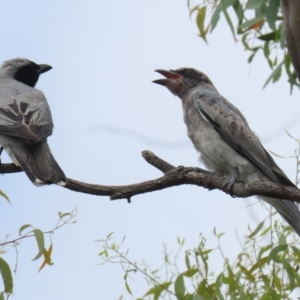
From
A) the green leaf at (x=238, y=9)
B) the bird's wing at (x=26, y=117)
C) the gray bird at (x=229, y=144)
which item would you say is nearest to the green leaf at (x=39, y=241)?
the bird's wing at (x=26, y=117)

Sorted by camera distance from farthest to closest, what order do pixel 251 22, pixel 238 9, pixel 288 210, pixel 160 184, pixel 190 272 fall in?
pixel 238 9 → pixel 251 22 → pixel 288 210 → pixel 190 272 → pixel 160 184

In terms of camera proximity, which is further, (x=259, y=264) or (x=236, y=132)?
(x=236, y=132)

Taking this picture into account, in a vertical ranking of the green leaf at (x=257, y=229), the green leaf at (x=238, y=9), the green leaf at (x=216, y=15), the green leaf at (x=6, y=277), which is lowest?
the green leaf at (x=257, y=229)

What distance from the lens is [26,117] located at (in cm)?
507

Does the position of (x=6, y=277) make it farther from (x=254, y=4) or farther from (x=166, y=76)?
(x=166, y=76)

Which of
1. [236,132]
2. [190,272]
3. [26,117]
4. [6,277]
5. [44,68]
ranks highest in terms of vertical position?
[44,68]

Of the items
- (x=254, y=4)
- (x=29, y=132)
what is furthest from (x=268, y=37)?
(x=29, y=132)

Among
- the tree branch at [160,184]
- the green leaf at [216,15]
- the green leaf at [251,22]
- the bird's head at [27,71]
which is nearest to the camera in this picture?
the tree branch at [160,184]

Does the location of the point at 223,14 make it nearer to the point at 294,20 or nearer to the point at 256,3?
the point at 256,3

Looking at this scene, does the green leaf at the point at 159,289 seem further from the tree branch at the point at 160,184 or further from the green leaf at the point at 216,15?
the green leaf at the point at 216,15

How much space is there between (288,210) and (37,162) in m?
1.62

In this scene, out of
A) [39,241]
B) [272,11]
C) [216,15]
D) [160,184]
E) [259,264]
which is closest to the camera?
[160,184]

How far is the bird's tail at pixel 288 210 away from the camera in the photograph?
17.0 feet

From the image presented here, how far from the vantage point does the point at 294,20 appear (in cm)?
357
